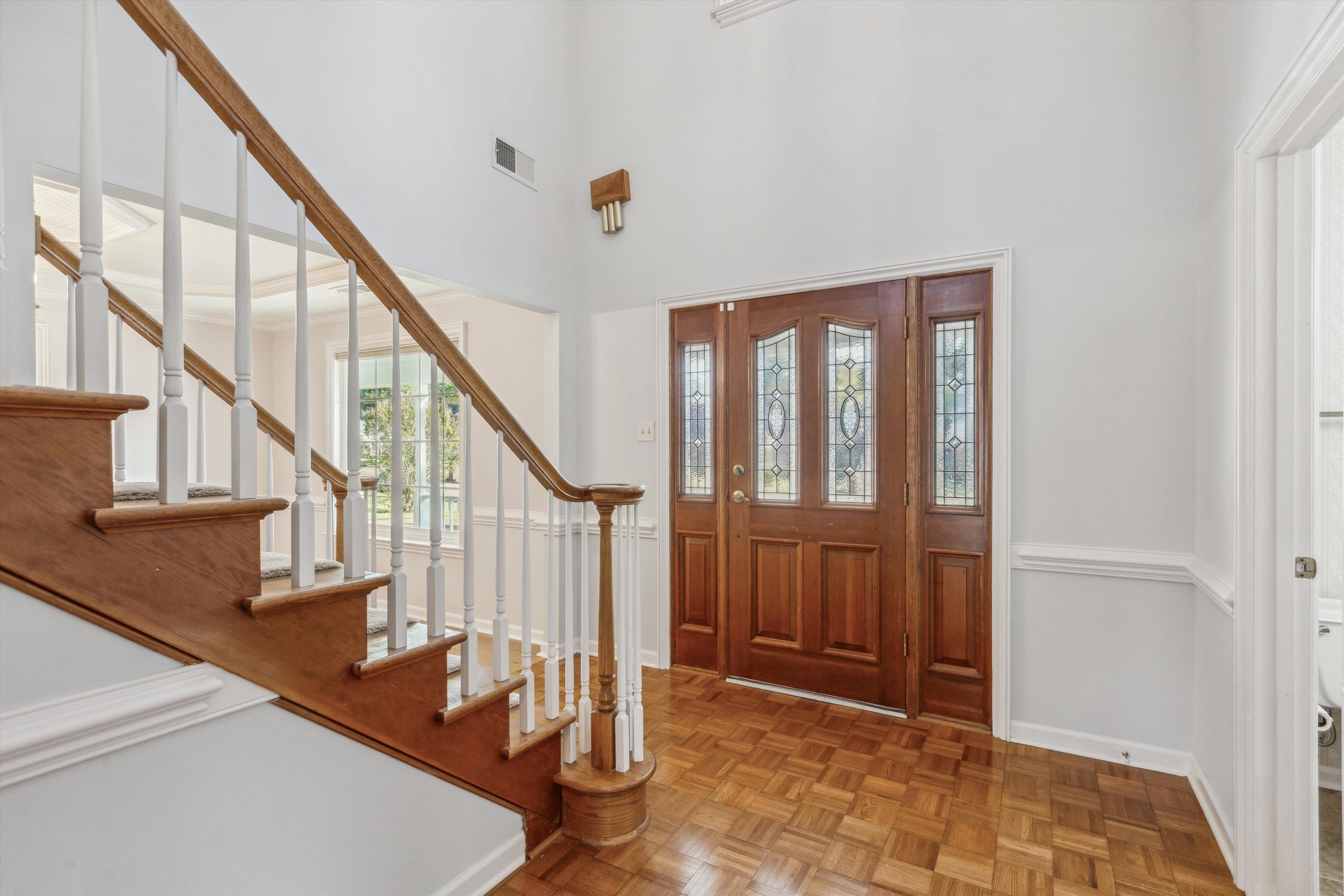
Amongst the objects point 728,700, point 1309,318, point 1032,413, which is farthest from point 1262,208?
point 728,700

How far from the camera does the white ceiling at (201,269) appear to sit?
3.25 m

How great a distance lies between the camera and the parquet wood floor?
1769mm

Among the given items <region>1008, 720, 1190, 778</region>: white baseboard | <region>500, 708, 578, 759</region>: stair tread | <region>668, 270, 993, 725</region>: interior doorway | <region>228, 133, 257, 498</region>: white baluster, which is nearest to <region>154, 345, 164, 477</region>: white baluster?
<region>228, 133, 257, 498</region>: white baluster

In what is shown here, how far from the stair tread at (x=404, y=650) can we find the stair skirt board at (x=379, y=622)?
16mm

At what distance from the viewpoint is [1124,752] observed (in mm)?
2418

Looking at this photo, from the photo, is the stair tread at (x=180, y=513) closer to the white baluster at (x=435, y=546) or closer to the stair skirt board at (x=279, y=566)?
the stair skirt board at (x=279, y=566)

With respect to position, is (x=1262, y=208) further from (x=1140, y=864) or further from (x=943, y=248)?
(x=1140, y=864)

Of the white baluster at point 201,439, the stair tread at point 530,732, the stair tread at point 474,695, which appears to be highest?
the white baluster at point 201,439

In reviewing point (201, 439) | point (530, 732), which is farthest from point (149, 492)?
point (530, 732)

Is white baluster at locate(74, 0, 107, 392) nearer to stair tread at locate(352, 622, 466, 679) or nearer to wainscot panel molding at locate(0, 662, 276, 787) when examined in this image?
wainscot panel molding at locate(0, 662, 276, 787)

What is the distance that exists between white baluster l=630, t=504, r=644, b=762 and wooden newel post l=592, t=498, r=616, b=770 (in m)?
0.07

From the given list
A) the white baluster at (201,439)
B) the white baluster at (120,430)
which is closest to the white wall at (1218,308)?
the white baluster at (201,439)

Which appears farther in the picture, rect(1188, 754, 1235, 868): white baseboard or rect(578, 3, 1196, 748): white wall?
rect(578, 3, 1196, 748): white wall

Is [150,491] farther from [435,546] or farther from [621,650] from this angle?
[621,650]
